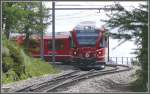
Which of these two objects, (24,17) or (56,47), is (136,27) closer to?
(24,17)

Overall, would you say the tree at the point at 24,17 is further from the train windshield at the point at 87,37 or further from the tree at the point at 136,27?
the tree at the point at 136,27

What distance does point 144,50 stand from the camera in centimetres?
1645

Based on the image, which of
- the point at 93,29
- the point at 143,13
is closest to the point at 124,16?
the point at 143,13

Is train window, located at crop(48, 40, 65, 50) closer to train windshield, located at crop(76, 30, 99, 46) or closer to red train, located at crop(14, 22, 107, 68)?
red train, located at crop(14, 22, 107, 68)

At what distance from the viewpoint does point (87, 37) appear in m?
35.4

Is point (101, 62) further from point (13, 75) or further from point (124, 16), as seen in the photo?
point (124, 16)

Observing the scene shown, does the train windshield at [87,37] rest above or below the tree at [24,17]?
below

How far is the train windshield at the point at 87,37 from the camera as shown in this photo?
1375 inches

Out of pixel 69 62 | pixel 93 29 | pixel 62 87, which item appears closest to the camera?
pixel 62 87

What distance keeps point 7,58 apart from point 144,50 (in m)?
9.43

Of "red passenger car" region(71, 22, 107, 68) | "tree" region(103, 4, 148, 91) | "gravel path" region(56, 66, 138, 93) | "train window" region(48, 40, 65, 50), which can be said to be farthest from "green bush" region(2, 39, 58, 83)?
"train window" region(48, 40, 65, 50)

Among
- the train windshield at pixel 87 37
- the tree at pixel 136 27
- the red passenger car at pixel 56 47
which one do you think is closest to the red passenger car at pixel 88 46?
the train windshield at pixel 87 37

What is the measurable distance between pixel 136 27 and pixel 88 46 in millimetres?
18436

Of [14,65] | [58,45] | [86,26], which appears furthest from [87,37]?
[14,65]
